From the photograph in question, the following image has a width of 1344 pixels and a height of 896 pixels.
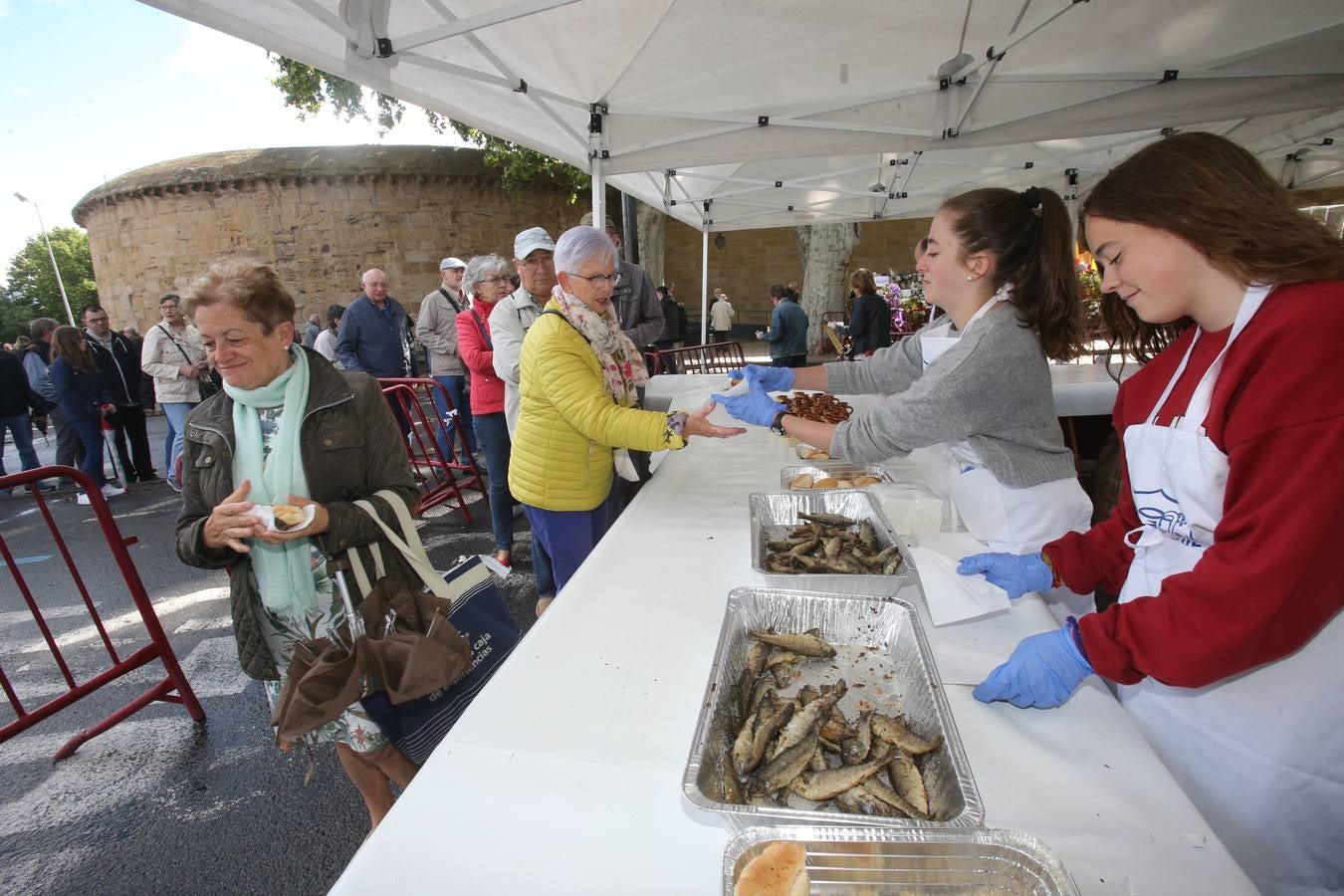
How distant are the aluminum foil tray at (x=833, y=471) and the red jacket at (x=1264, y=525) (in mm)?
1318

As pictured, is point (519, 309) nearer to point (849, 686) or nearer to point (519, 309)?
point (519, 309)

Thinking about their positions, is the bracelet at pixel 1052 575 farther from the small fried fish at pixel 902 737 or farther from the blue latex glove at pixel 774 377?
the blue latex glove at pixel 774 377

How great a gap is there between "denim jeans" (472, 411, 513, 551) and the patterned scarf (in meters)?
1.58

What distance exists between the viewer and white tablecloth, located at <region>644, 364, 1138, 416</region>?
4504 millimetres

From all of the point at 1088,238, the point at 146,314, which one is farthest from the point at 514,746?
the point at 146,314

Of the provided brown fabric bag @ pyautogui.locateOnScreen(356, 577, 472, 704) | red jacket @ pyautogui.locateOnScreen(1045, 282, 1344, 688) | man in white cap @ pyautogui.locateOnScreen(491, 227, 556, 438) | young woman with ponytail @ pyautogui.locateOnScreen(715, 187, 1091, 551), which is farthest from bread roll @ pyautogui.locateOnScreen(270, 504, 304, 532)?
red jacket @ pyautogui.locateOnScreen(1045, 282, 1344, 688)

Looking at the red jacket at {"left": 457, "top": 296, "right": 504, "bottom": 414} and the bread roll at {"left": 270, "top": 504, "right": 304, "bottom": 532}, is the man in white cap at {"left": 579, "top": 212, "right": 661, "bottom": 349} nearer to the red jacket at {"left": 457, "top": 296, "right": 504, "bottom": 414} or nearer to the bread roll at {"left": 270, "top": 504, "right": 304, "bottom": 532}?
the red jacket at {"left": 457, "top": 296, "right": 504, "bottom": 414}

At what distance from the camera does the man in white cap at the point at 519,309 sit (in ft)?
10.8

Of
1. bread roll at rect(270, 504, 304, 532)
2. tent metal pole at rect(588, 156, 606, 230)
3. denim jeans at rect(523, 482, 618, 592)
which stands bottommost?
denim jeans at rect(523, 482, 618, 592)

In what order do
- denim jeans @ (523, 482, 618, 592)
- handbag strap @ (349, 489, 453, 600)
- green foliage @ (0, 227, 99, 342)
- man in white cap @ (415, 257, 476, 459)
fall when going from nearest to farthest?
handbag strap @ (349, 489, 453, 600)
denim jeans @ (523, 482, 618, 592)
man in white cap @ (415, 257, 476, 459)
green foliage @ (0, 227, 99, 342)

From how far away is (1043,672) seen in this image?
3.76 feet

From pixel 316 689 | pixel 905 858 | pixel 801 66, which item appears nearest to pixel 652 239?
pixel 801 66

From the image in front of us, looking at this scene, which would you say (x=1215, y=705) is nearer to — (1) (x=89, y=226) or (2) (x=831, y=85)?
(2) (x=831, y=85)

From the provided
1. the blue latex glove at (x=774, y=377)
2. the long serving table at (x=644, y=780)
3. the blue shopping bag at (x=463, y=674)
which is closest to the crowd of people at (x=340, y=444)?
the blue shopping bag at (x=463, y=674)
